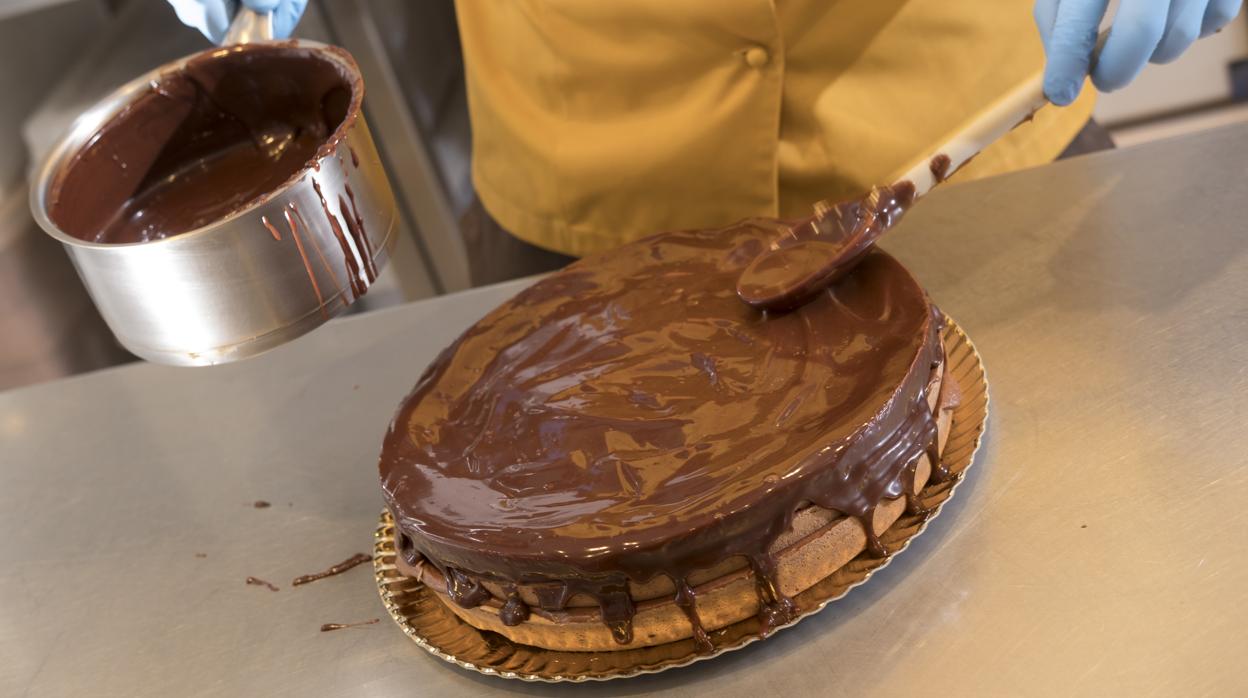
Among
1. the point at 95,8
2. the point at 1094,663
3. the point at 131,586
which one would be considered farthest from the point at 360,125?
the point at 95,8

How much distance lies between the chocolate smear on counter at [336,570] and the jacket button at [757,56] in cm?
91

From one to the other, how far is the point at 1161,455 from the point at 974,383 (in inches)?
8.9

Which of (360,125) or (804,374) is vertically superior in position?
(360,125)

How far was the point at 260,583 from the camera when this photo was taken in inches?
61.1

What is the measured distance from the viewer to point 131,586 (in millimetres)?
1607

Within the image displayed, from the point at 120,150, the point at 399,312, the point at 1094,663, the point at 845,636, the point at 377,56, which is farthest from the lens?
the point at 377,56

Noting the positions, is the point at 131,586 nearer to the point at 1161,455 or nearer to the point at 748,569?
the point at 748,569

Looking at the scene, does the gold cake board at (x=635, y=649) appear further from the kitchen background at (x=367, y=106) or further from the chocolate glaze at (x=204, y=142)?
the kitchen background at (x=367, y=106)

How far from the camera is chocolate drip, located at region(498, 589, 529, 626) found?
4.15 feet

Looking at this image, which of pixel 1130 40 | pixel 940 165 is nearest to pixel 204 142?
pixel 940 165

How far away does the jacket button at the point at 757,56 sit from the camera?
1764 mm

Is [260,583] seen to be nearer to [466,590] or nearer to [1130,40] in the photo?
[466,590]

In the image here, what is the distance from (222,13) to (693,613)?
116 cm

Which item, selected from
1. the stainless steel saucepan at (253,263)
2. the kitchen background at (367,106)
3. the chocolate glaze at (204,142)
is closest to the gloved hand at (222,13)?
the chocolate glaze at (204,142)
